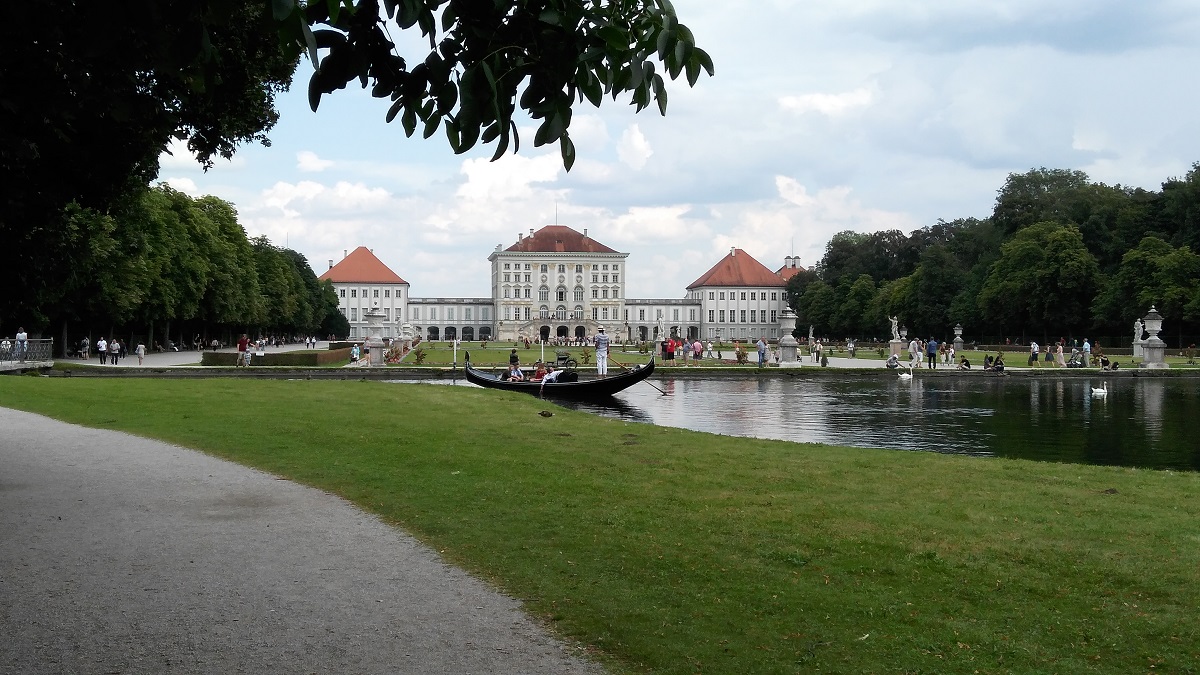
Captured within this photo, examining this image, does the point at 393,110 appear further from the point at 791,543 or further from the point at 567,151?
the point at 791,543

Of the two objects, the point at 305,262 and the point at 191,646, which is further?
the point at 305,262

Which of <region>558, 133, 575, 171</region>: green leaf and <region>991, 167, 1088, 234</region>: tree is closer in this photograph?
<region>558, 133, 575, 171</region>: green leaf

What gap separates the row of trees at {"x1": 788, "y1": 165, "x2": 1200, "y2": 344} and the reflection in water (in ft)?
87.6

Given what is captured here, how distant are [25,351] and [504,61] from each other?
3517 cm

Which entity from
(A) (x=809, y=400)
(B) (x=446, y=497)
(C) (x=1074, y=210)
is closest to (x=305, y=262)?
(C) (x=1074, y=210)

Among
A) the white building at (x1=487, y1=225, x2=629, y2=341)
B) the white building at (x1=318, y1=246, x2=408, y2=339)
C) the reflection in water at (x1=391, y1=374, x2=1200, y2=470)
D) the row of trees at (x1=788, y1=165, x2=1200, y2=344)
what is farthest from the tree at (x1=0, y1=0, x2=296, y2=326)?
the white building at (x1=318, y1=246, x2=408, y2=339)

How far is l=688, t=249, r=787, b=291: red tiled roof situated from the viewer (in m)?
127

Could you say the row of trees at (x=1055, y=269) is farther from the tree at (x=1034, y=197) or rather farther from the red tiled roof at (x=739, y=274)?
the red tiled roof at (x=739, y=274)

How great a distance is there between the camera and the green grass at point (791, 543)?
14.1ft

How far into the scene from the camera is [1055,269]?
6078cm

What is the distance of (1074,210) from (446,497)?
226 ft

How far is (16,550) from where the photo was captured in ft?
20.1

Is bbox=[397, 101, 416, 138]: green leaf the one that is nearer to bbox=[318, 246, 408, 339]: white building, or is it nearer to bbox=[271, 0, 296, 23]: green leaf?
bbox=[271, 0, 296, 23]: green leaf

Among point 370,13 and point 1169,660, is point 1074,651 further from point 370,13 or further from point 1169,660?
point 370,13
